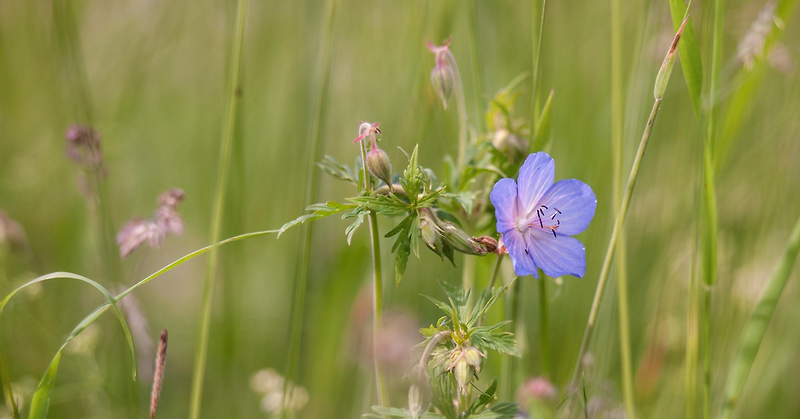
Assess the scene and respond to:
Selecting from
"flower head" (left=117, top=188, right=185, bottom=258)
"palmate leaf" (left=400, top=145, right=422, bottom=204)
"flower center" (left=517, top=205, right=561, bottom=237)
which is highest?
"palmate leaf" (left=400, top=145, right=422, bottom=204)

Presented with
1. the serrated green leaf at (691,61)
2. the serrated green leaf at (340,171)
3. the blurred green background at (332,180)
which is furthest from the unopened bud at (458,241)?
the serrated green leaf at (691,61)

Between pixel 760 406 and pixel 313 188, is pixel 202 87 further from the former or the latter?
pixel 760 406

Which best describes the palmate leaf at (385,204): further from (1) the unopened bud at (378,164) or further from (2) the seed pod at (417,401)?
(2) the seed pod at (417,401)

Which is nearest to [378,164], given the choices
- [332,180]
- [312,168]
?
[312,168]

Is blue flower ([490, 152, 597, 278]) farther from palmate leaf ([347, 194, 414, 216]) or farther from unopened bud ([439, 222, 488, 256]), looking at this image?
palmate leaf ([347, 194, 414, 216])

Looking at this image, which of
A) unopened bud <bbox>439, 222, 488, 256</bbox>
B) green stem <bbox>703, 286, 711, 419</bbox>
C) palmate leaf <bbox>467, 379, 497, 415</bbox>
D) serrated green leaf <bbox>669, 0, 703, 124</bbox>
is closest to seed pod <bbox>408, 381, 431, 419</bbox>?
palmate leaf <bbox>467, 379, 497, 415</bbox>

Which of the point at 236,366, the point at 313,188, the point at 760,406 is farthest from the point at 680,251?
the point at 236,366
